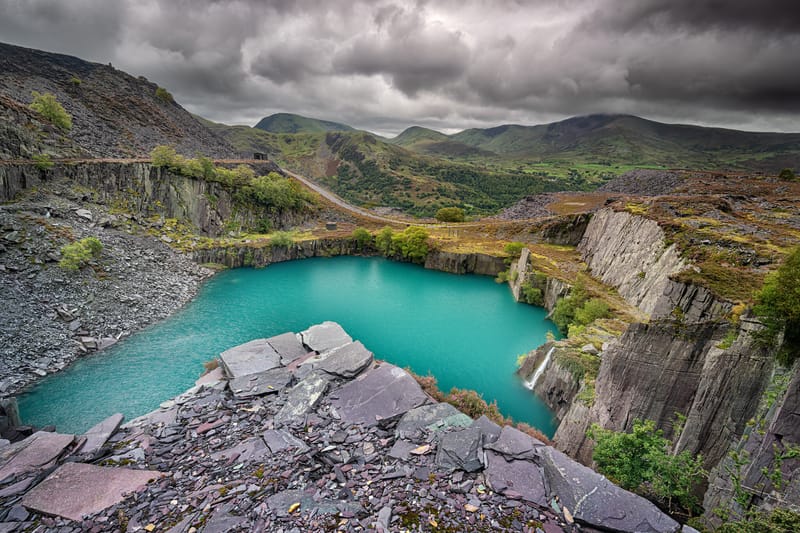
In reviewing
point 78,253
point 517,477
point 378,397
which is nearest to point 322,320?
point 78,253

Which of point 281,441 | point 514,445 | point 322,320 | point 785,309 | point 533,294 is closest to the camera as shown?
point 514,445

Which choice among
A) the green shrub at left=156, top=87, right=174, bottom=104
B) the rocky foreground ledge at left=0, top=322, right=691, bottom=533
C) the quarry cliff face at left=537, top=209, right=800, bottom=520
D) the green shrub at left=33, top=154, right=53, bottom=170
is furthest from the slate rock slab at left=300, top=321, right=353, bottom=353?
the green shrub at left=156, top=87, right=174, bottom=104

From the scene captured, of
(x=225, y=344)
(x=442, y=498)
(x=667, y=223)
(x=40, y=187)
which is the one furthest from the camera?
(x=40, y=187)

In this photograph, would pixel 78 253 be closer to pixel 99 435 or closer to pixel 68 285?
pixel 68 285

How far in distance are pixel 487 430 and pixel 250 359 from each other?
482 inches

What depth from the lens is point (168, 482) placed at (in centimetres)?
913

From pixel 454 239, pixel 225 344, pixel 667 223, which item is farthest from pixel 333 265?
pixel 667 223

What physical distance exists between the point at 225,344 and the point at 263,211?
133 feet

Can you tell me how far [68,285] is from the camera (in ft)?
93.9

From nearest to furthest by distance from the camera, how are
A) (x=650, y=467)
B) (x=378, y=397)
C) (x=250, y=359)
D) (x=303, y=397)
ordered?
(x=650, y=467), (x=378, y=397), (x=303, y=397), (x=250, y=359)

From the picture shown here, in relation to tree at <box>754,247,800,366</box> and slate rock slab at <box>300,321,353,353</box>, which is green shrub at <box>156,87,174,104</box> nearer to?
slate rock slab at <box>300,321,353,353</box>

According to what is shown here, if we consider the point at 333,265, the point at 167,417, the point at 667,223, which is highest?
the point at 667,223

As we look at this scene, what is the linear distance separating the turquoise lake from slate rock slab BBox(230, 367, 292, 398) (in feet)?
33.4

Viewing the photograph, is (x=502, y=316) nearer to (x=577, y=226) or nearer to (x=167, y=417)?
(x=577, y=226)
